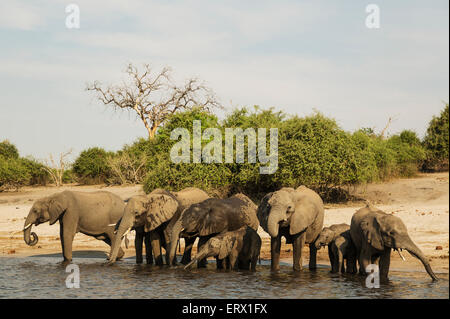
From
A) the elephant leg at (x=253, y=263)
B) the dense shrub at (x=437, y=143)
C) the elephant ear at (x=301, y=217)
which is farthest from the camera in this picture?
the dense shrub at (x=437, y=143)

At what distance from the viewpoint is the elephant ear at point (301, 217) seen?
15.0 metres

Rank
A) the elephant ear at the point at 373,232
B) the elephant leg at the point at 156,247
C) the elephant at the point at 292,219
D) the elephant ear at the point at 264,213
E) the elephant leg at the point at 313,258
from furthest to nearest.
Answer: the elephant leg at the point at 156,247, the elephant leg at the point at 313,258, the elephant ear at the point at 264,213, the elephant at the point at 292,219, the elephant ear at the point at 373,232

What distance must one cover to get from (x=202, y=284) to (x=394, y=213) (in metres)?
11.5

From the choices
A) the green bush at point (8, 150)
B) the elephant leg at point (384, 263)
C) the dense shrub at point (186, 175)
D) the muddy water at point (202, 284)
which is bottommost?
the muddy water at point (202, 284)

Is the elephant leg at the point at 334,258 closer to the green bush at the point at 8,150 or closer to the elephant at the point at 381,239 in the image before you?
the elephant at the point at 381,239

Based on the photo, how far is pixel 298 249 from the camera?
51.2ft

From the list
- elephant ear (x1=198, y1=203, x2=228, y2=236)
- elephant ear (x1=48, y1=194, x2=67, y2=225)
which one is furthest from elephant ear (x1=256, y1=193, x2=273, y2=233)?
elephant ear (x1=48, y1=194, x2=67, y2=225)

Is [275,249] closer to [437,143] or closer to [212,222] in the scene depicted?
[212,222]

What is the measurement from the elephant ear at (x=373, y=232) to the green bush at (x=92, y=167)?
33738 mm

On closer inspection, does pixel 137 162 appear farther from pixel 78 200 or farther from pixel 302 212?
pixel 302 212

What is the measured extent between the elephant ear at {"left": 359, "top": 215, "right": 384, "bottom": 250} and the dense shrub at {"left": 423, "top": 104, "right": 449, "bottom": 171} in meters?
25.5

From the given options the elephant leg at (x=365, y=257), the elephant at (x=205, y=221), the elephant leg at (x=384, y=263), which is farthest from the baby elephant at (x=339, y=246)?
the elephant at (x=205, y=221)

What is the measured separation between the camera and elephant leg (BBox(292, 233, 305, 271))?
51.0ft

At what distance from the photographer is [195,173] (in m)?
30.2
